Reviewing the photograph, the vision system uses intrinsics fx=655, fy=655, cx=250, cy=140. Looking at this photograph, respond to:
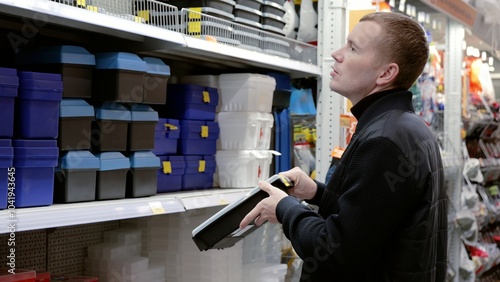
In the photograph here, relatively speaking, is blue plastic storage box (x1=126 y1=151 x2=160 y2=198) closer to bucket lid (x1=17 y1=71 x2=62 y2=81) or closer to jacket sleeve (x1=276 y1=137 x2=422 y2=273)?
bucket lid (x1=17 y1=71 x2=62 y2=81)

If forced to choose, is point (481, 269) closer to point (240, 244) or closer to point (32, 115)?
point (240, 244)

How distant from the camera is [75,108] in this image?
2.07 m

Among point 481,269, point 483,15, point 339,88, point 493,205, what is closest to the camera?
point 339,88

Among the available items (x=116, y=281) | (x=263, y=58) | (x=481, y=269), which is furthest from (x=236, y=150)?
(x=481, y=269)

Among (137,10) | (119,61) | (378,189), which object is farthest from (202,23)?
(378,189)

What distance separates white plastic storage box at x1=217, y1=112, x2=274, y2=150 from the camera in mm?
2908

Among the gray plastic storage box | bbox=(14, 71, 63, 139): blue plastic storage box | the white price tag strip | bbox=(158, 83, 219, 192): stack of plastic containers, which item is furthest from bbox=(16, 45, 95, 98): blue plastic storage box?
the gray plastic storage box

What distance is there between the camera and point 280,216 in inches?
67.4

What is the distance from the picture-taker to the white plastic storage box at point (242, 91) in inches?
114

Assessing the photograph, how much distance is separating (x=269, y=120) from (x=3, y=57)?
1.22 meters

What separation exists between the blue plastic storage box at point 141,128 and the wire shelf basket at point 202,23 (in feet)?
1.05

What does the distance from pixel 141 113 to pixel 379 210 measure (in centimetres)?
108

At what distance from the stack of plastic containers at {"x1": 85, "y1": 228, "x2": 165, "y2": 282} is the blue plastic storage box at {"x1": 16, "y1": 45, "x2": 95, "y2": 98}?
688mm

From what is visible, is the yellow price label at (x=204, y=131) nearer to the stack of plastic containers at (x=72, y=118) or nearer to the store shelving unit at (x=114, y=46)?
the store shelving unit at (x=114, y=46)
